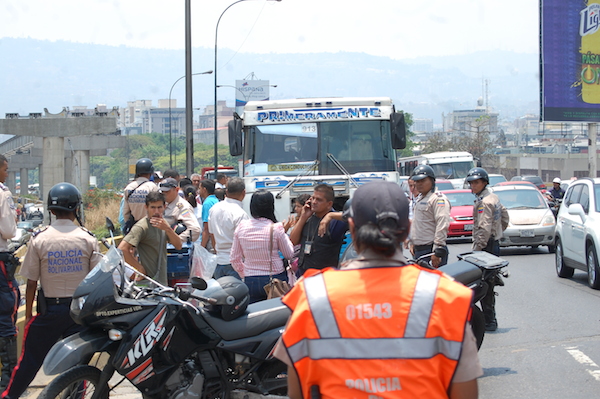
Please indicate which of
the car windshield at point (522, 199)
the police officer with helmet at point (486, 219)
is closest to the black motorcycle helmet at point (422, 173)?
the police officer with helmet at point (486, 219)

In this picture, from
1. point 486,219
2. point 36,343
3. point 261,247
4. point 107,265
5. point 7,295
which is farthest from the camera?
point 486,219

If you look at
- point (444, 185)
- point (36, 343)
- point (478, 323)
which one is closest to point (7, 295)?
point (36, 343)

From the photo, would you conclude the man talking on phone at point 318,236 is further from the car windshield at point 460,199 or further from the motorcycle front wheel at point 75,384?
the car windshield at point 460,199

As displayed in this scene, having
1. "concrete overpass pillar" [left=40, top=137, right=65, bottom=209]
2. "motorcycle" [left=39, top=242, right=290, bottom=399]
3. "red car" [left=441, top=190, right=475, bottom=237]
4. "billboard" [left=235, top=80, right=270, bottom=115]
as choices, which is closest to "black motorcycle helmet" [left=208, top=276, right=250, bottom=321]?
"motorcycle" [left=39, top=242, right=290, bottom=399]

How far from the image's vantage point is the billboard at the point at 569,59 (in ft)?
112

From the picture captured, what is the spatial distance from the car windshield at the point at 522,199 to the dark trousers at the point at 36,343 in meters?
14.1

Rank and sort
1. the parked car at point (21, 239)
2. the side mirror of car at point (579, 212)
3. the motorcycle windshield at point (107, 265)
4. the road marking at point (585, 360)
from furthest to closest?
the side mirror of car at point (579, 212) < the road marking at point (585, 360) < the parked car at point (21, 239) < the motorcycle windshield at point (107, 265)

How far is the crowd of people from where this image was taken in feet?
7.68

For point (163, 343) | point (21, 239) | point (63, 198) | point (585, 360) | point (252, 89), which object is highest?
point (252, 89)

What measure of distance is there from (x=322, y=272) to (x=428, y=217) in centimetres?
545

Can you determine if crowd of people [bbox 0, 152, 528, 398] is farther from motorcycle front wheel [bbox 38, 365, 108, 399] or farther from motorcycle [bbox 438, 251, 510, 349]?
motorcycle front wheel [bbox 38, 365, 108, 399]

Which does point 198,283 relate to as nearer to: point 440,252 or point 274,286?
point 274,286

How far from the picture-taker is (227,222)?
24.9ft

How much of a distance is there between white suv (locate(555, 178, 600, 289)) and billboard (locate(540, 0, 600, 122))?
935 inches
